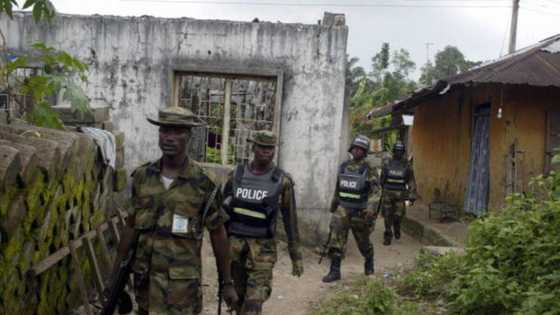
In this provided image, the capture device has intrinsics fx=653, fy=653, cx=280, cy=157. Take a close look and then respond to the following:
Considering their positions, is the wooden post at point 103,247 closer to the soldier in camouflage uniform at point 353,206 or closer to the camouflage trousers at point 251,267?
the camouflage trousers at point 251,267

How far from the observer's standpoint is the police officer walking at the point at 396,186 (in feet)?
37.3

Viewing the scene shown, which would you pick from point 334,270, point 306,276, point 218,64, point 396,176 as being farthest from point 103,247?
point 396,176

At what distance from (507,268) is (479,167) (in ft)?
19.8

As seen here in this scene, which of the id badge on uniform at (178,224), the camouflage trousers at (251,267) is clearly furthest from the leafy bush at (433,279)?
the id badge on uniform at (178,224)

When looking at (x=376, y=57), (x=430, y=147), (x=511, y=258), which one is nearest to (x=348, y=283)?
(x=511, y=258)

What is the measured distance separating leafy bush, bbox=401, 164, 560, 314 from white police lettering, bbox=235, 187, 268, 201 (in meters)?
1.88

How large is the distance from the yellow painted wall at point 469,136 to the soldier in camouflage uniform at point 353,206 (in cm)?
335

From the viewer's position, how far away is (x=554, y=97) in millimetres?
A: 10242

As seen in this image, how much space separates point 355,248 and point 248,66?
3330 millimetres

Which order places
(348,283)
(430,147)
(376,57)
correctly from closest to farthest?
(348,283) < (430,147) < (376,57)

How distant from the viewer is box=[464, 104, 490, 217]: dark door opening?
11.1 metres

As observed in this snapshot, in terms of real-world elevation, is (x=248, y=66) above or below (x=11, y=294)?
above

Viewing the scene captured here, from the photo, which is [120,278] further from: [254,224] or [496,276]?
[496,276]

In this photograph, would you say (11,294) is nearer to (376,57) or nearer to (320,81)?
(320,81)
